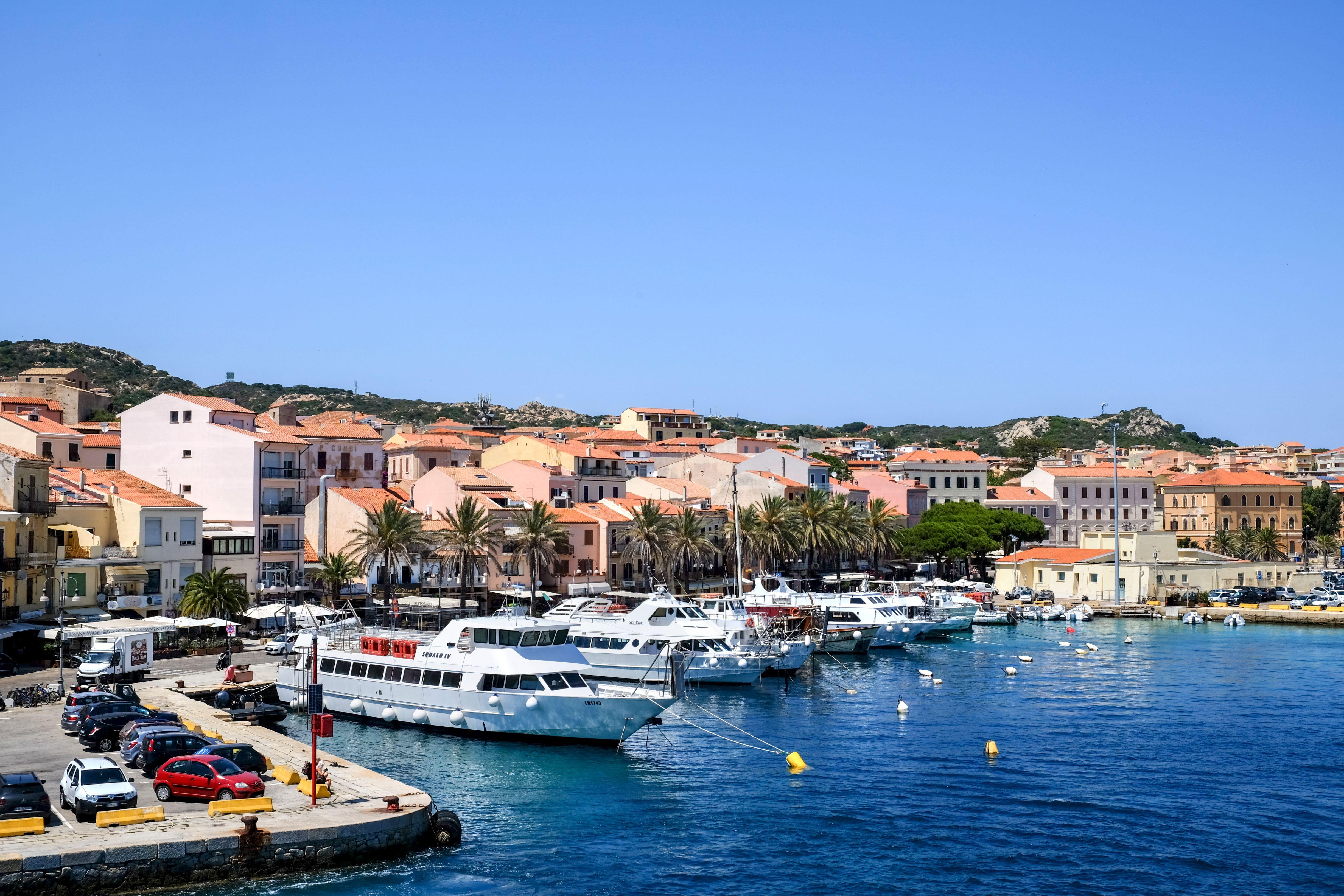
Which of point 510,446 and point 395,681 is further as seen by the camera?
point 510,446

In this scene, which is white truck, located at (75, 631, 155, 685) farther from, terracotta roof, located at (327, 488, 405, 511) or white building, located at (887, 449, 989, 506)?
white building, located at (887, 449, 989, 506)

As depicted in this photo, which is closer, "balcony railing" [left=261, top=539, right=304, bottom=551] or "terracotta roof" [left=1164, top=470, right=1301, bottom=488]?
"balcony railing" [left=261, top=539, right=304, bottom=551]

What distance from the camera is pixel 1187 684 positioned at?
66250 millimetres

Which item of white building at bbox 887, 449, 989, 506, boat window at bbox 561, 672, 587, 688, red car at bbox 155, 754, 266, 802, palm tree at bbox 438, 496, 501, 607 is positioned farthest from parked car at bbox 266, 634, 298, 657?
white building at bbox 887, 449, 989, 506

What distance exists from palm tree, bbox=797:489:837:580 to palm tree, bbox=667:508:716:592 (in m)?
9.51

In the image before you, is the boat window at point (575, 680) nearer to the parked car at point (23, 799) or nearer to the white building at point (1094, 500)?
the parked car at point (23, 799)

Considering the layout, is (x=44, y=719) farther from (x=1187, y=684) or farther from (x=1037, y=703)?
(x=1187, y=684)

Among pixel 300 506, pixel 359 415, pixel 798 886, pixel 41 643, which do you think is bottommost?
pixel 798 886

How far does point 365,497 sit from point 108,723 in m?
49.8

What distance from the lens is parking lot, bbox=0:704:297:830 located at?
33219 mm

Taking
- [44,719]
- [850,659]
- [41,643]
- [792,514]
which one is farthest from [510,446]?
[44,719]

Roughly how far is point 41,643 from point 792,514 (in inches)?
2427

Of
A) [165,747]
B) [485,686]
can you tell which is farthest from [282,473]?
[165,747]

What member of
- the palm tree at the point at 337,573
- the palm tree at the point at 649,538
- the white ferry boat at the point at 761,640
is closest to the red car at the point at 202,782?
the white ferry boat at the point at 761,640
